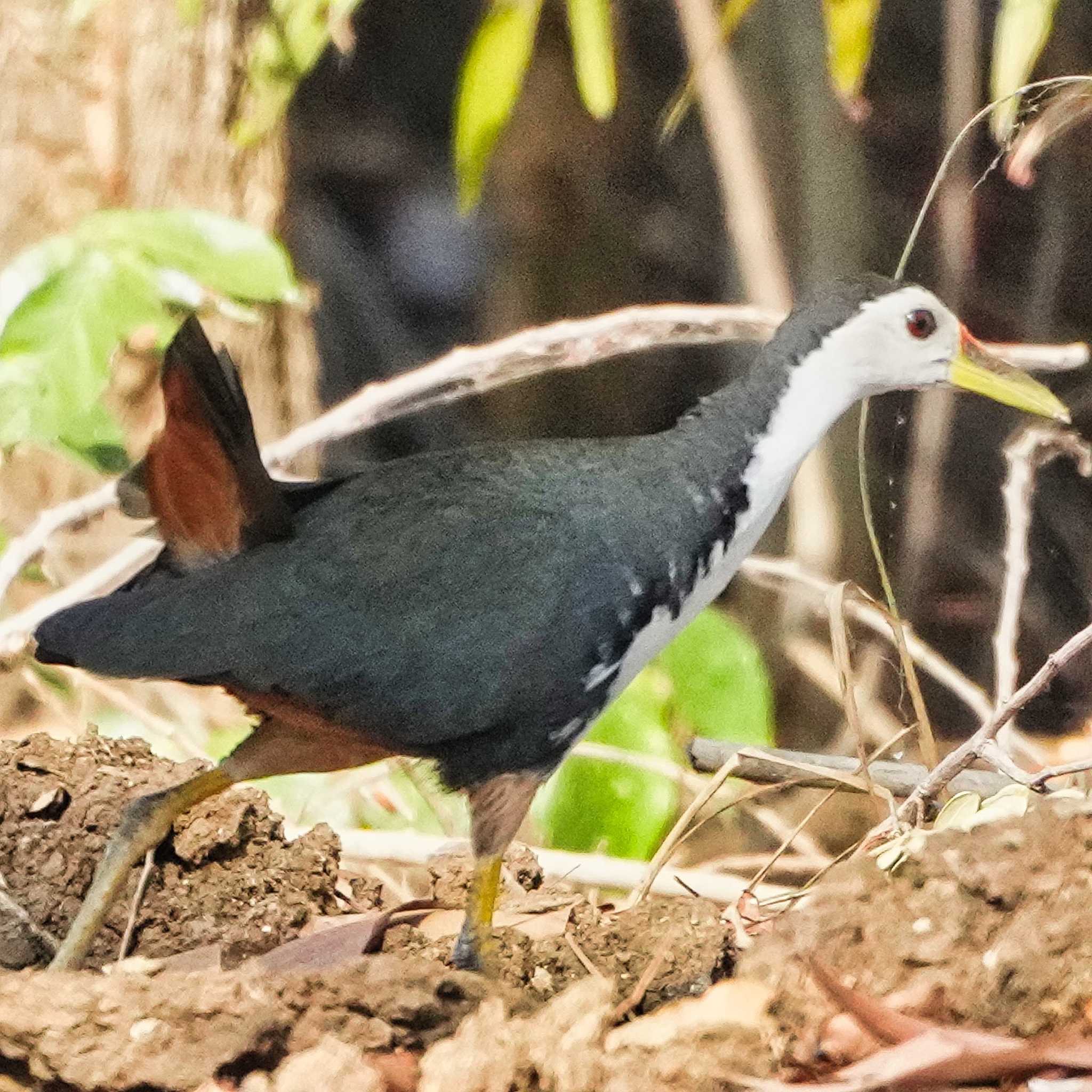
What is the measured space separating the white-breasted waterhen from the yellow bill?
18cm

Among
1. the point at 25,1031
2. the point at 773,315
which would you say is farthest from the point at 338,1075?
the point at 773,315

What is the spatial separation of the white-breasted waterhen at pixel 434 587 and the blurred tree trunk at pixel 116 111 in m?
0.99

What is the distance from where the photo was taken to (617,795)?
2.30 m

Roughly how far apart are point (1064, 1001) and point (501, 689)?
61cm

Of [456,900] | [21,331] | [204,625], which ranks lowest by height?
[456,900]

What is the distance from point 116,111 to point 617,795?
131cm

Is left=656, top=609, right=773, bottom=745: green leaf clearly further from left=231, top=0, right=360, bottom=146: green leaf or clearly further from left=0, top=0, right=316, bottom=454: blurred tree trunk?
left=231, top=0, right=360, bottom=146: green leaf

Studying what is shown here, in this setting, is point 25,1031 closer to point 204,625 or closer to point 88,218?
point 204,625

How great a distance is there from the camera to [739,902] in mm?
1665

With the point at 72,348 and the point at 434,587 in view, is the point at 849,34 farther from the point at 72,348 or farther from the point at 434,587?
the point at 72,348

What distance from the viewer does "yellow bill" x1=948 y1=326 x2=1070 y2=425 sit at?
1833 millimetres

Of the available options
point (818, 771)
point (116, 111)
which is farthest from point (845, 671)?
point (116, 111)

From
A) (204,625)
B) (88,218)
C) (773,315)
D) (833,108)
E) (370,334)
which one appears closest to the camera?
(204,625)

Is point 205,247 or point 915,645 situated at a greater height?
point 205,247
